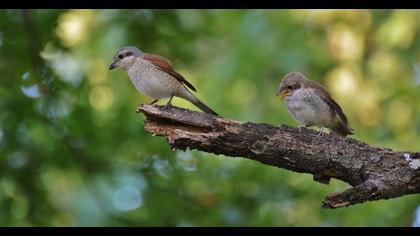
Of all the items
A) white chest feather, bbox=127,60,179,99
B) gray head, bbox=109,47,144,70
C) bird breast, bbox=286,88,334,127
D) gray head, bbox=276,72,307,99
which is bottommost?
bird breast, bbox=286,88,334,127

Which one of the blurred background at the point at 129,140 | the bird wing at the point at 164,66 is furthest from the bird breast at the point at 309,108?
the blurred background at the point at 129,140

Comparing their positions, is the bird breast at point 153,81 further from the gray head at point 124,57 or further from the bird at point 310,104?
the bird at point 310,104

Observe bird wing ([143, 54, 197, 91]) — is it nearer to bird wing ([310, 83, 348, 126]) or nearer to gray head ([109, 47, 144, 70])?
gray head ([109, 47, 144, 70])

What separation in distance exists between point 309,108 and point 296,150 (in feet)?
4.30

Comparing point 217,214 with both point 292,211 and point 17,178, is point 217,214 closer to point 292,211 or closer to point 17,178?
point 292,211

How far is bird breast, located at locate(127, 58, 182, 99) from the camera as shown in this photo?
22.4 ft

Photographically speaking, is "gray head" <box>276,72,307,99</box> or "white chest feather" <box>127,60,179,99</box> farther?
"white chest feather" <box>127,60,179,99</box>

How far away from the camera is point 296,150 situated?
514 centimetres

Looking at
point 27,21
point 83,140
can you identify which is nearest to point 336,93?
point 83,140

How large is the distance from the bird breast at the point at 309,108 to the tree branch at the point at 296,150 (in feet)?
3.70

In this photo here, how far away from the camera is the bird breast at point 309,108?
6398 mm

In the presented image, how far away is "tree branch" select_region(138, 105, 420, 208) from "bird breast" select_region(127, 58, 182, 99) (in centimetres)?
156

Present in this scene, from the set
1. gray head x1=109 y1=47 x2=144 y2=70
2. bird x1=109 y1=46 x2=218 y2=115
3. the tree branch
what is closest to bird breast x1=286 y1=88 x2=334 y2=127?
bird x1=109 y1=46 x2=218 y2=115

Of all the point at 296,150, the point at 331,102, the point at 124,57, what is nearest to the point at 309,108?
the point at 331,102
